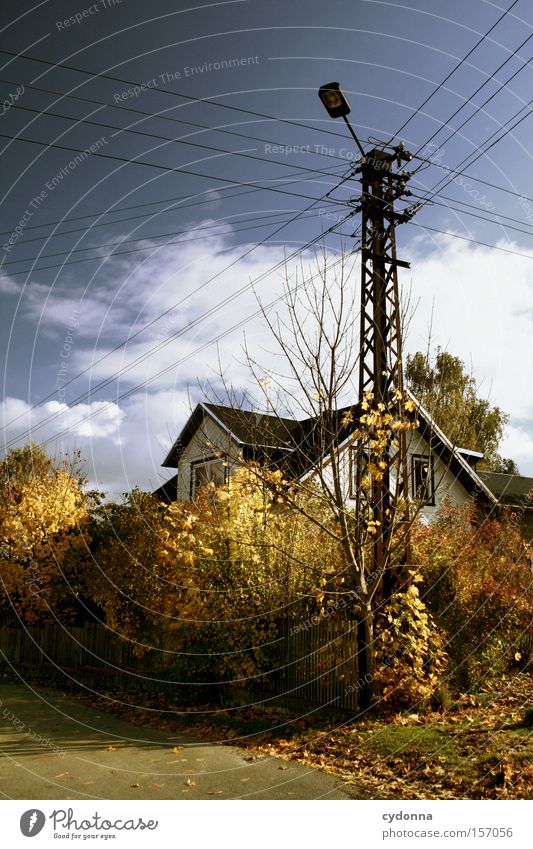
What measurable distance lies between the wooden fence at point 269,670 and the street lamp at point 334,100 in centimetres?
855

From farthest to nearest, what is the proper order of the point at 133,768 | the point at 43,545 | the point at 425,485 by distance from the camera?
the point at 43,545, the point at 425,485, the point at 133,768

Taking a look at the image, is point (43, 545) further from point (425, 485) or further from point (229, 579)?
point (425, 485)

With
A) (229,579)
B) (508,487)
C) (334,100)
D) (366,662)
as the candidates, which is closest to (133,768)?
(366,662)

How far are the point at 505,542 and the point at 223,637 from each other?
10813 mm

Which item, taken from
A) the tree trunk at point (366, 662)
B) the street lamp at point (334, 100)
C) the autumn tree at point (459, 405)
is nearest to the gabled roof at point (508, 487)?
the autumn tree at point (459, 405)

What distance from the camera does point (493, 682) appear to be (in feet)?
44.7

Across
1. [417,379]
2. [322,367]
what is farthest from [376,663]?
[417,379]

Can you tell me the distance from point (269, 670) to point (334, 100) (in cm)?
1029

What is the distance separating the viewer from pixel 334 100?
1044 centimetres

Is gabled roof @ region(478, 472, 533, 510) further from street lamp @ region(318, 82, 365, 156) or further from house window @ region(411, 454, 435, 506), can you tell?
street lamp @ region(318, 82, 365, 156)

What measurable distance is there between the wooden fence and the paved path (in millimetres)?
2184

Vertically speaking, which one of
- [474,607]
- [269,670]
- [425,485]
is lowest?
[269,670]

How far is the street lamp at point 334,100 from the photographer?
10.3 meters
